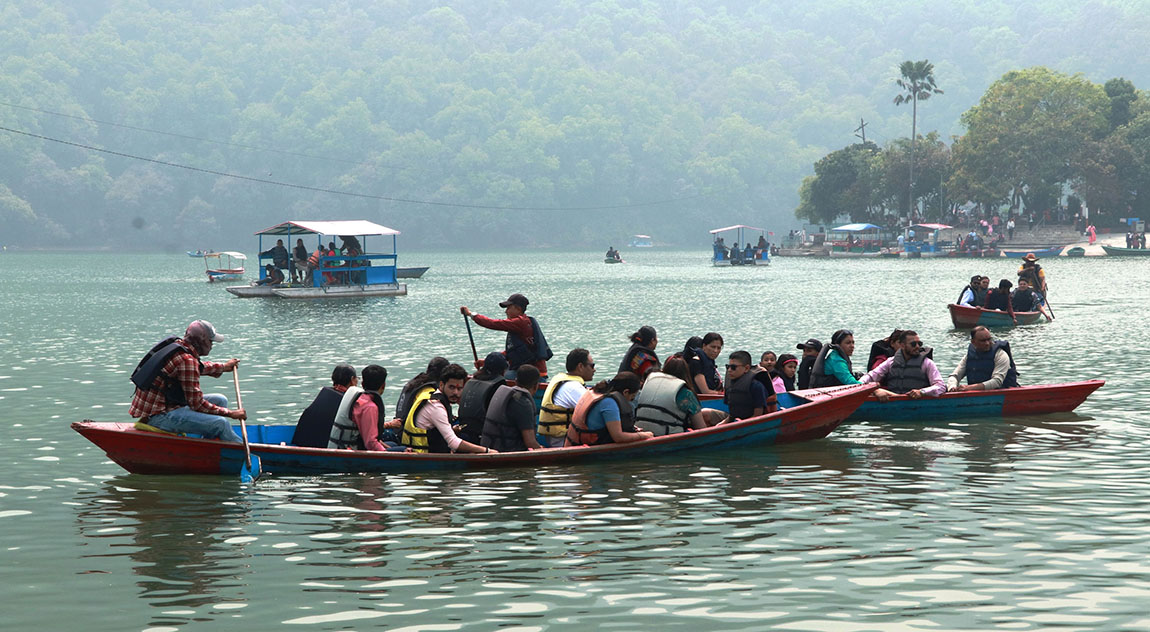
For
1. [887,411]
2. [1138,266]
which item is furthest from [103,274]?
[887,411]

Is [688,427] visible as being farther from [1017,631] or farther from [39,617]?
[39,617]

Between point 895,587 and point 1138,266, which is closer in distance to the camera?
point 895,587

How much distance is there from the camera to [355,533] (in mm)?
11641

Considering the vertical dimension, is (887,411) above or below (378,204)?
below

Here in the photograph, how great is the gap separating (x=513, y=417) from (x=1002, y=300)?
23.2 metres

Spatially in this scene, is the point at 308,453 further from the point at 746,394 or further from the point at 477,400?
the point at 746,394

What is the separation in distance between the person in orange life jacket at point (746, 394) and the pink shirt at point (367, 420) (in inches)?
183

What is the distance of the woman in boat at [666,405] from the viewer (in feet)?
48.8

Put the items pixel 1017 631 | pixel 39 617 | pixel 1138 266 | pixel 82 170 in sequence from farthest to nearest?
pixel 82 170, pixel 1138 266, pixel 39 617, pixel 1017 631

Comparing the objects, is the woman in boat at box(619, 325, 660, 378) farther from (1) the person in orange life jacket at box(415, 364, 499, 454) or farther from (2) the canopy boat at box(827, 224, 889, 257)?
(2) the canopy boat at box(827, 224, 889, 257)

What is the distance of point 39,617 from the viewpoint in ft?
30.3

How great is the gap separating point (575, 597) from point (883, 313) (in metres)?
33.9

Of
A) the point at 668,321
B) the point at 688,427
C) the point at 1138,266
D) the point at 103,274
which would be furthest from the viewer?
the point at 103,274

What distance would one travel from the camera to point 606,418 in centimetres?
1449
